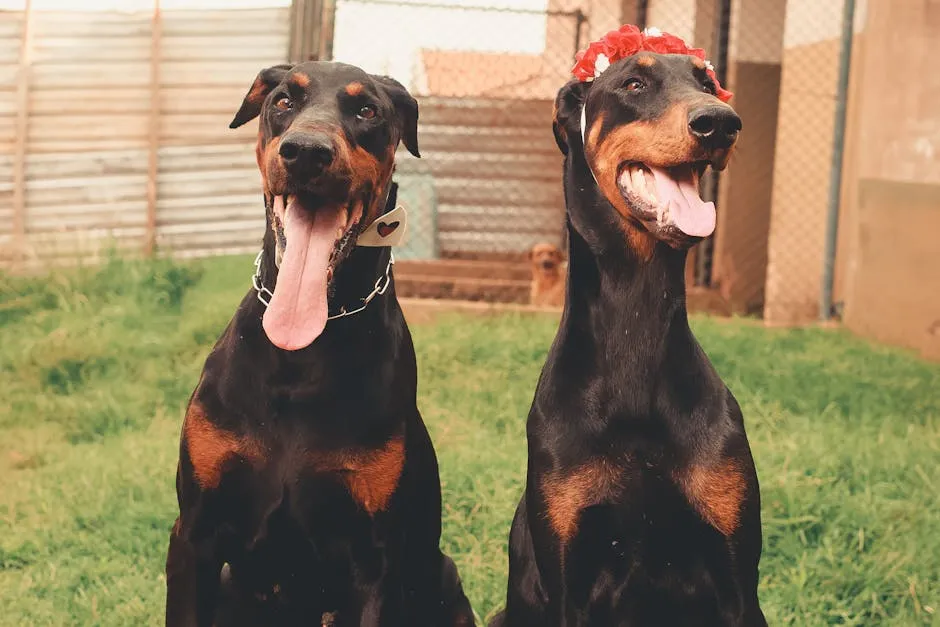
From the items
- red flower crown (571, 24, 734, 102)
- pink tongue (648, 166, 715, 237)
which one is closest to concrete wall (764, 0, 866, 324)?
red flower crown (571, 24, 734, 102)

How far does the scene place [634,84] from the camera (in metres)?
2.87

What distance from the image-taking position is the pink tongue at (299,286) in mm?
2867

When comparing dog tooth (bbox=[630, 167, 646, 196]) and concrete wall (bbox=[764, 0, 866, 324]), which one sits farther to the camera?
concrete wall (bbox=[764, 0, 866, 324])

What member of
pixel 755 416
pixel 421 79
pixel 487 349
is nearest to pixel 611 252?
pixel 755 416

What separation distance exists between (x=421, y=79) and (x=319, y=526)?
1402cm

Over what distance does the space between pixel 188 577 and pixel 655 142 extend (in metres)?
1.55

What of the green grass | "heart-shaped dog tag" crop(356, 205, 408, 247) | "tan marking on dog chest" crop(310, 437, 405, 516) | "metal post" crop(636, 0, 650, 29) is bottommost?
the green grass

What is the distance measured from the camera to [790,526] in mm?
4344

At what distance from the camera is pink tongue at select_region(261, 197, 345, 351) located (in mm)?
2867

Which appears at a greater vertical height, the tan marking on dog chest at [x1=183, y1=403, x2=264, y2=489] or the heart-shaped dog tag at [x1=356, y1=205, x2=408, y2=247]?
the heart-shaped dog tag at [x1=356, y1=205, x2=408, y2=247]

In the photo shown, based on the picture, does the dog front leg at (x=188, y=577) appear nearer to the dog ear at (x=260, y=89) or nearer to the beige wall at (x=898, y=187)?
the dog ear at (x=260, y=89)

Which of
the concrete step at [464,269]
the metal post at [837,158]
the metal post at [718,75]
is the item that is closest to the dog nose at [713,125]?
the metal post at [837,158]

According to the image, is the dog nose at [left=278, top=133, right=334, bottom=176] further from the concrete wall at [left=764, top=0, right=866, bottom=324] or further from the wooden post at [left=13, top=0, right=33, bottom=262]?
the wooden post at [left=13, top=0, right=33, bottom=262]

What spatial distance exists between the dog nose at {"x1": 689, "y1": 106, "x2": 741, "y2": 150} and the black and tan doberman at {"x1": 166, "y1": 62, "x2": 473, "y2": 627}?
837 millimetres
